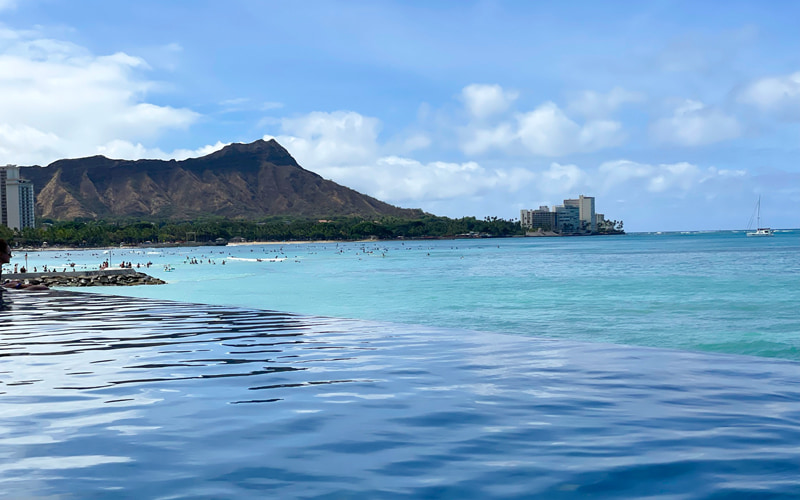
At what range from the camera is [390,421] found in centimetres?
951

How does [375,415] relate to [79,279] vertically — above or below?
above

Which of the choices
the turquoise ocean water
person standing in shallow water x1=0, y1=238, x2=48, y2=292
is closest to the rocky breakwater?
the turquoise ocean water

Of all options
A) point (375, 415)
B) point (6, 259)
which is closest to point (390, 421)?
point (375, 415)

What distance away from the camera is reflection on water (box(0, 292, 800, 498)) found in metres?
7.07

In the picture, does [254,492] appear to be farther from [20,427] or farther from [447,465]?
[20,427]

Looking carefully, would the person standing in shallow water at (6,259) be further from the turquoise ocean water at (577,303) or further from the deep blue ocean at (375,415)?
the deep blue ocean at (375,415)

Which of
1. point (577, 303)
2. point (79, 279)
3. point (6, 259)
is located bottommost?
point (577, 303)

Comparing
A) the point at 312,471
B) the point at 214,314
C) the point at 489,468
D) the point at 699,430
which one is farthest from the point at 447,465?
the point at 214,314

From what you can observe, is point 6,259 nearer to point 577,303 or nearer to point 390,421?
point 577,303

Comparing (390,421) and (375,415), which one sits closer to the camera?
(390,421)

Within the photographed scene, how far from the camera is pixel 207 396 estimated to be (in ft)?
36.5

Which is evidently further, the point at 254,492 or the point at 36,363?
the point at 36,363

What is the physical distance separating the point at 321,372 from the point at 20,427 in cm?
542

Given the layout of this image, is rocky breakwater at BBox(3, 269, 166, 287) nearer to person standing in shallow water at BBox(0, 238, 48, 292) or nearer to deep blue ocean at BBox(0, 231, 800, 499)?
person standing in shallow water at BBox(0, 238, 48, 292)
